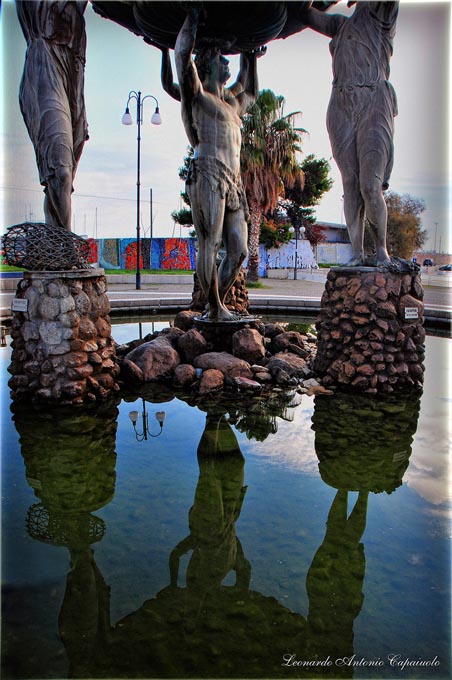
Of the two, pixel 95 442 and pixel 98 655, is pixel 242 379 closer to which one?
pixel 95 442

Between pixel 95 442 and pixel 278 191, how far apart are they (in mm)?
20196

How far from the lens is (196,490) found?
2.84 metres

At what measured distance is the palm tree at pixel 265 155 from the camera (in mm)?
21328

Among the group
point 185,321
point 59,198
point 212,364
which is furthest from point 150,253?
point 212,364

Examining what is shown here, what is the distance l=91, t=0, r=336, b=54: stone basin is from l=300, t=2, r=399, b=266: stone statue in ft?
0.90

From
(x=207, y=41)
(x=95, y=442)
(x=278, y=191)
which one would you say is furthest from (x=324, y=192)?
(x=95, y=442)

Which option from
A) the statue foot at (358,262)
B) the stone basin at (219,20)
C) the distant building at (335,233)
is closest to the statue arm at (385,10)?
the stone basin at (219,20)

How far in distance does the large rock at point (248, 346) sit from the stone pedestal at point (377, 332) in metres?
0.73

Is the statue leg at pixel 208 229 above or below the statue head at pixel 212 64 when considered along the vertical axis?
below

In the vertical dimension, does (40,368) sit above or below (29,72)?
below

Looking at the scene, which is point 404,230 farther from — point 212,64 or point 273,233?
point 212,64

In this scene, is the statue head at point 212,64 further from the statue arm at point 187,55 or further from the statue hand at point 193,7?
the statue hand at point 193,7

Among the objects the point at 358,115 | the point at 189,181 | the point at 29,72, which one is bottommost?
the point at 189,181

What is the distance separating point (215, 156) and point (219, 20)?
1189mm
